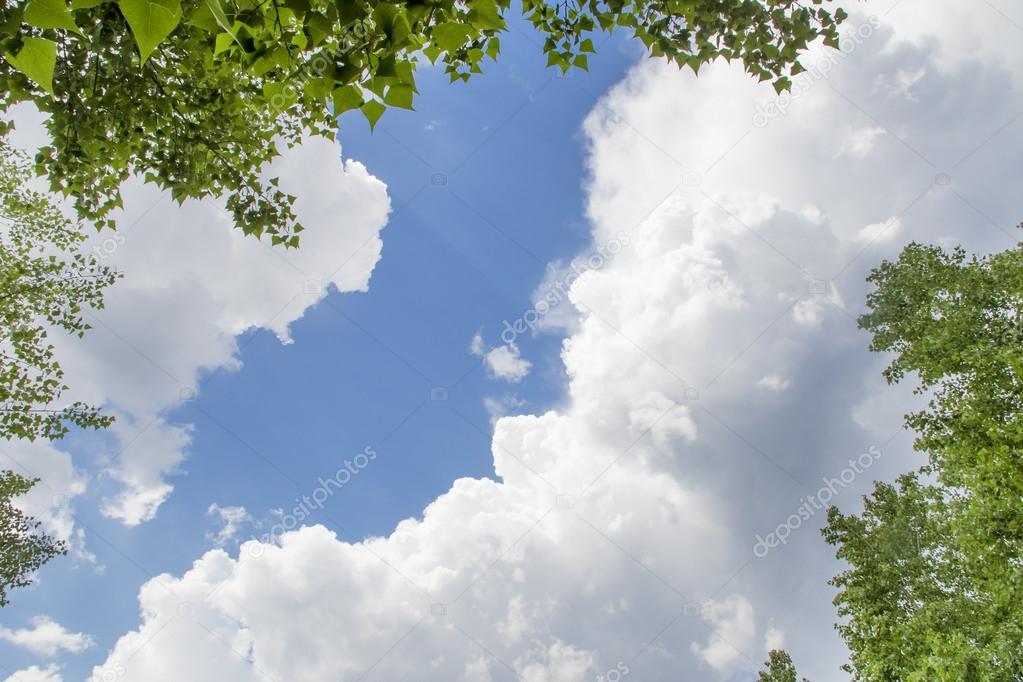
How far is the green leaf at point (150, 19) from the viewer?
1.05 metres

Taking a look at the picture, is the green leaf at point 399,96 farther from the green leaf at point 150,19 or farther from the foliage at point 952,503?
the foliage at point 952,503

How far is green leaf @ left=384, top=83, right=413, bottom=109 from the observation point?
2.14 meters

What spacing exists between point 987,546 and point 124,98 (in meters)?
18.3

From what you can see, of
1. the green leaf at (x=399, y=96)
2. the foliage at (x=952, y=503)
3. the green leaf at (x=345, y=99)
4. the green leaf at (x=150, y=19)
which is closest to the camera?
the green leaf at (x=150, y=19)

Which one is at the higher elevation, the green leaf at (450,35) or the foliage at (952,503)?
the foliage at (952,503)

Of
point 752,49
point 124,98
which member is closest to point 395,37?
point 752,49

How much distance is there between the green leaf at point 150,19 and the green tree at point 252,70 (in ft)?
3.56

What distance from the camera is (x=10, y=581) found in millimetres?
16500

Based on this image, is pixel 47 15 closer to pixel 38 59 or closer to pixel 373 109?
pixel 38 59

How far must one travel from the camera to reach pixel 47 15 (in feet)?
3.75

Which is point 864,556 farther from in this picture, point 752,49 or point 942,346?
point 752,49

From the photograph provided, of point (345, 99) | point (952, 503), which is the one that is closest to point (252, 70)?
point (345, 99)

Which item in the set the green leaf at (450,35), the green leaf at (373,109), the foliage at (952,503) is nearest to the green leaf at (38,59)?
the green leaf at (373,109)

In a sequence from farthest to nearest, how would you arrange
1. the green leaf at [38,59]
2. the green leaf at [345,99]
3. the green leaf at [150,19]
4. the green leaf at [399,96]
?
the green leaf at [345,99], the green leaf at [399,96], the green leaf at [38,59], the green leaf at [150,19]
